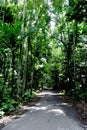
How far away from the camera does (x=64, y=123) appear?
946 centimetres

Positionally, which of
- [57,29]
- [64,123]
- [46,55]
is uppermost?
[57,29]

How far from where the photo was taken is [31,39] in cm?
2483

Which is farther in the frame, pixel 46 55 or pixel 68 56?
pixel 46 55

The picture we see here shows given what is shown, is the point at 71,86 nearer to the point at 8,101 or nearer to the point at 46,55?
the point at 46,55

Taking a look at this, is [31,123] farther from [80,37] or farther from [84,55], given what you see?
[80,37]

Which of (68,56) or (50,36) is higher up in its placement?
(50,36)

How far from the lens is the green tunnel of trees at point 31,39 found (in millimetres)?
14258

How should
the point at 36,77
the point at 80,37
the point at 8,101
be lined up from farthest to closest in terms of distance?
the point at 36,77 → the point at 80,37 → the point at 8,101

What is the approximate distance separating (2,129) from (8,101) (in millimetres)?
5385

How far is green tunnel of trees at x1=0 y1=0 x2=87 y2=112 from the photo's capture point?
14.3 metres

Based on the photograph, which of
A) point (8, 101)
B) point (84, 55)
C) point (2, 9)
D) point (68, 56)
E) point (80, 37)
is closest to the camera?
point (8, 101)

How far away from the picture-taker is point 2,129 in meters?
8.21

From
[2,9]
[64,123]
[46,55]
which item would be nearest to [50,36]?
[46,55]

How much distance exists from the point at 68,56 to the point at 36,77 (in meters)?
8.19
